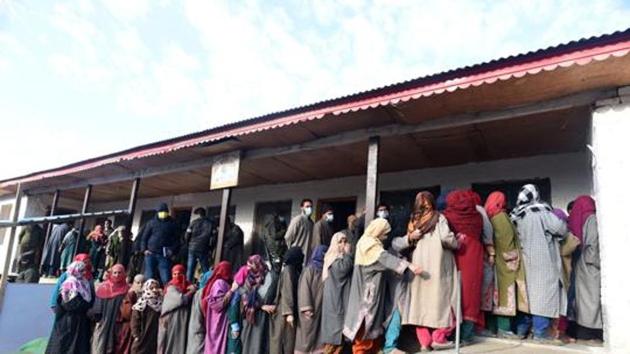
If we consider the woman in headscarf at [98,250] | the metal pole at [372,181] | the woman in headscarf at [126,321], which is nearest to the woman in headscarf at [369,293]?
the metal pole at [372,181]

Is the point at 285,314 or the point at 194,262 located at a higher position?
the point at 194,262

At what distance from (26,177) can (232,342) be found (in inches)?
307

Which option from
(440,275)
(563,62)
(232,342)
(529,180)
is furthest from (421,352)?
(529,180)

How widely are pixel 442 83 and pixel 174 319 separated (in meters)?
4.48

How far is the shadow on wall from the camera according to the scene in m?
7.58

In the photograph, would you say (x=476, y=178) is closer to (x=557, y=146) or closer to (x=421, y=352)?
(x=557, y=146)

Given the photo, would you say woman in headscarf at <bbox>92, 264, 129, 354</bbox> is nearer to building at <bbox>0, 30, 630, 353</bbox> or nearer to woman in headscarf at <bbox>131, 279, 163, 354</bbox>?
woman in headscarf at <bbox>131, 279, 163, 354</bbox>

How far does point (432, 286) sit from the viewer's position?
163 inches

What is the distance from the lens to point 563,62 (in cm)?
378

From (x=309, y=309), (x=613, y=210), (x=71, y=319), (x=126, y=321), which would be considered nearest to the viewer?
(x=613, y=210)

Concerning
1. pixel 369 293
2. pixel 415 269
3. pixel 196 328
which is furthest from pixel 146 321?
pixel 415 269

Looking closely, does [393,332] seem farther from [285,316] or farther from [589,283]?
[589,283]

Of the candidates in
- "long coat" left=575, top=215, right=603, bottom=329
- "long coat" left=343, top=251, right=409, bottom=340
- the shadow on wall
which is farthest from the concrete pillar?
the shadow on wall

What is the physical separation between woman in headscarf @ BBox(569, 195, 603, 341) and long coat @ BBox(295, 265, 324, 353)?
2.54m
